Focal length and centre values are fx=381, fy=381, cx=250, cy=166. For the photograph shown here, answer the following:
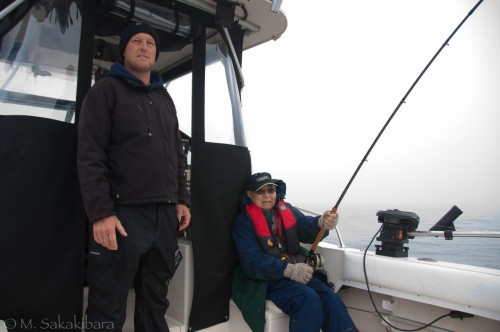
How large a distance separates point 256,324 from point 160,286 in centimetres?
71

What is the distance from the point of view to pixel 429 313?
2.58 m

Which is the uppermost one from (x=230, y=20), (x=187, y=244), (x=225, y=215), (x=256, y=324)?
(x=230, y=20)

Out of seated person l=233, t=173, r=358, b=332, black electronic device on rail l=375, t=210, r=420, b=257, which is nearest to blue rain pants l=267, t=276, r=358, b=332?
seated person l=233, t=173, r=358, b=332

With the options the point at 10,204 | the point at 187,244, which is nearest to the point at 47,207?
the point at 10,204

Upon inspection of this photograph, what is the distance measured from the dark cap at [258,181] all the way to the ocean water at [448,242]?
0.65m

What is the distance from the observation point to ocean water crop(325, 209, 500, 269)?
3402 mm

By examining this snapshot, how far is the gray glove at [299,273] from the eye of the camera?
2.48 m

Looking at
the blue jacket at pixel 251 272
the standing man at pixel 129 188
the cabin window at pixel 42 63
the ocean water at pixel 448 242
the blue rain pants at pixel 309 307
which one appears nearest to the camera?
the standing man at pixel 129 188

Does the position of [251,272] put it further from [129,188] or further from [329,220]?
[129,188]

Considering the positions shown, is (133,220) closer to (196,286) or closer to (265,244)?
(196,286)

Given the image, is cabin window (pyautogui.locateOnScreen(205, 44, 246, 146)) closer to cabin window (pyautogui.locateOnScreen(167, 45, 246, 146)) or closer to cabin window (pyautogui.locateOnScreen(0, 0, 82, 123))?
cabin window (pyautogui.locateOnScreen(167, 45, 246, 146))

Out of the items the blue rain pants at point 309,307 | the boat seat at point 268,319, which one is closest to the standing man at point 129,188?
the boat seat at point 268,319

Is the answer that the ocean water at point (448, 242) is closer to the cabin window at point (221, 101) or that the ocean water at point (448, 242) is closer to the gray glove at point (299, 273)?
the gray glove at point (299, 273)

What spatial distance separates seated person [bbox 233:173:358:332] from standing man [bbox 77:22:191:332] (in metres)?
0.61
